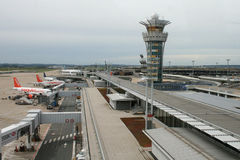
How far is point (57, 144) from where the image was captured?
1437 inches

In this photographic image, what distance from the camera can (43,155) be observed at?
3228 centimetres

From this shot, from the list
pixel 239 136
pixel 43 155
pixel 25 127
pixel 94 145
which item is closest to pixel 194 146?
pixel 239 136

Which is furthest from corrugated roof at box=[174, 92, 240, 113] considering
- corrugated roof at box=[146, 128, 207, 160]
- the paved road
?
the paved road

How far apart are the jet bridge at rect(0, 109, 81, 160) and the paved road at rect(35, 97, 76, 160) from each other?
317 centimetres

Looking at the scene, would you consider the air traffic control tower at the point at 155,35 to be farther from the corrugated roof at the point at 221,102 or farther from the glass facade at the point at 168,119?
the glass facade at the point at 168,119

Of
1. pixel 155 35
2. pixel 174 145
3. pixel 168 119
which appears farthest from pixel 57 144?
pixel 155 35

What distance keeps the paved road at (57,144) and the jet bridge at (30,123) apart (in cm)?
317

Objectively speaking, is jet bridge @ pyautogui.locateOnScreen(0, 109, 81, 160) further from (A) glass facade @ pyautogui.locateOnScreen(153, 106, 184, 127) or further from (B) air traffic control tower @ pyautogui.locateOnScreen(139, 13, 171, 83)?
(B) air traffic control tower @ pyautogui.locateOnScreen(139, 13, 171, 83)

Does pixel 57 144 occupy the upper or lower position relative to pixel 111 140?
lower

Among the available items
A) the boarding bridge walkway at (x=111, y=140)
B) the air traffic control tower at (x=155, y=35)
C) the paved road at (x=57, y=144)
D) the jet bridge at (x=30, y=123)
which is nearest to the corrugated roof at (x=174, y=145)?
the boarding bridge walkway at (x=111, y=140)

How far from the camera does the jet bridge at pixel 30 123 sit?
2900 centimetres

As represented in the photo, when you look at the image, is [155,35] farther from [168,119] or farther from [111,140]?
[111,140]

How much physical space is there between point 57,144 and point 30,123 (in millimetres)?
6384

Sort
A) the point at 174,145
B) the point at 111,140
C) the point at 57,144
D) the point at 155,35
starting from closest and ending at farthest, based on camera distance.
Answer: the point at 174,145 → the point at 111,140 → the point at 57,144 → the point at 155,35
